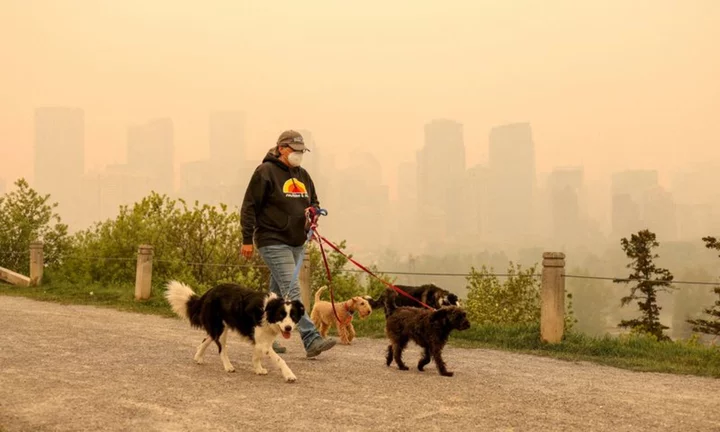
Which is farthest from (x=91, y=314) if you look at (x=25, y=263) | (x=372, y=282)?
(x=372, y=282)

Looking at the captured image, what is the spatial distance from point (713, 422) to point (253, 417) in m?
3.99

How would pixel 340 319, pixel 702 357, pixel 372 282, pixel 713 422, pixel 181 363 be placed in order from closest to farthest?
→ pixel 713 422 → pixel 181 363 → pixel 702 357 → pixel 340 319 → pixel 372 282

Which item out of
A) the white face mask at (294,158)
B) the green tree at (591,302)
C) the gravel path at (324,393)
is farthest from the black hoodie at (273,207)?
the green tree at (591,302)

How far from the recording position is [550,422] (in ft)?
20.0

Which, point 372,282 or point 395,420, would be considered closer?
point 395,420

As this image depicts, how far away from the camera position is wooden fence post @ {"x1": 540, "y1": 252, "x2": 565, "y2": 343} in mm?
11086

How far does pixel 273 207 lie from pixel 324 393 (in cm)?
268

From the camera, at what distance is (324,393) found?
701 centimetres

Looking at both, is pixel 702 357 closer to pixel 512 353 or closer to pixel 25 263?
pixel 512 353

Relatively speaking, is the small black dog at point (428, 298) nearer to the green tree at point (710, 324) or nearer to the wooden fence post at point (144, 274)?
the wooden fence post at point (144, 274)

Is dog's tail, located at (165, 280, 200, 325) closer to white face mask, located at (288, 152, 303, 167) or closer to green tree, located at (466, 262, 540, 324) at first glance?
white face mask, located at (288, 152, 303, 167)

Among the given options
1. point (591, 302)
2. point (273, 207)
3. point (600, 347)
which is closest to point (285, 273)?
point (273, 207)

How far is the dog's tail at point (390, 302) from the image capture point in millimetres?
11297

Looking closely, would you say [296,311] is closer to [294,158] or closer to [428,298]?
[294,158]
